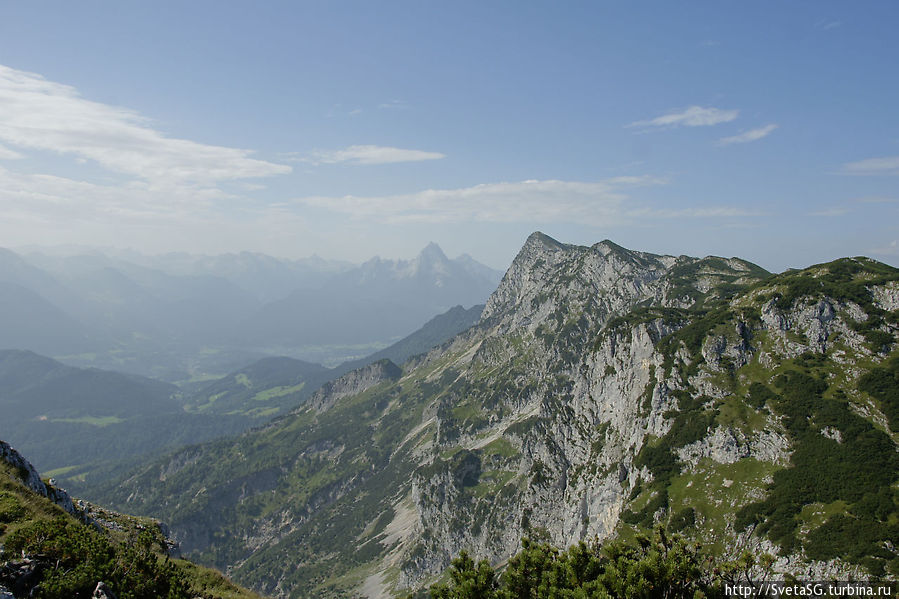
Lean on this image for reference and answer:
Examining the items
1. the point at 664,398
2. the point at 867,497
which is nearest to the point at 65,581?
the point at 867,497

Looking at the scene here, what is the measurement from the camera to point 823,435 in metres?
93.4

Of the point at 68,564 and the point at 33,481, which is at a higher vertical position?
the point at 68,564

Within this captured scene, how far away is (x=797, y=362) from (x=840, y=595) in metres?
75.4

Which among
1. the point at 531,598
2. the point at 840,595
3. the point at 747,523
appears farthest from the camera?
the point at 747,523

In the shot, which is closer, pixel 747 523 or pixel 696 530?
pixel 747 523

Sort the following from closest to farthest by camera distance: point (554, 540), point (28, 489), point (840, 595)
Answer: point (28, 489), point (840, 595), point (554, 540)

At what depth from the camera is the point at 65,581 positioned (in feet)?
81.1

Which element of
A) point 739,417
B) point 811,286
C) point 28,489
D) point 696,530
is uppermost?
point 811,286

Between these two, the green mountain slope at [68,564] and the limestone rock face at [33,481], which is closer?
the green mountain slope at [68,564]

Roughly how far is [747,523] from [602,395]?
8909 centimetres

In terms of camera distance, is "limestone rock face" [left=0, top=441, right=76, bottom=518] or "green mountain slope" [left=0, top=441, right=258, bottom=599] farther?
"limestone rock face" [left=0, top=441, right=76, bottom=518]

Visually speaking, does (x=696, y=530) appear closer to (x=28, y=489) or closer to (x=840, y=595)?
(x=840, y=595)

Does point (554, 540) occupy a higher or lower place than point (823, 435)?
lower

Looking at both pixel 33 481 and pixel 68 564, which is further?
pixel 33 481
